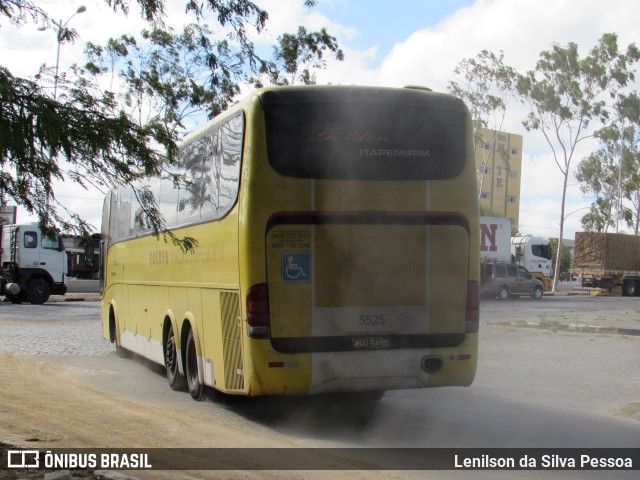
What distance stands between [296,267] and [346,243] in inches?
21.9

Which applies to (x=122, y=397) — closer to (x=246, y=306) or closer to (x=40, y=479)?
(x=246, y=306)

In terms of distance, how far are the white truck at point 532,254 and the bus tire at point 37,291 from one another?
28667 millimetres

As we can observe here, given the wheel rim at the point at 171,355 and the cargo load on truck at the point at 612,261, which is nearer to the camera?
the wheel rim at the point at 171,355

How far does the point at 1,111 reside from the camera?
5.89 m

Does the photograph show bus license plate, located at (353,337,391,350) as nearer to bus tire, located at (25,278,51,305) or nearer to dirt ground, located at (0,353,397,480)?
dirt ground, located at (0,353,397,480)

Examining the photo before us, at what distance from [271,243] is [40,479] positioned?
3.19 meters

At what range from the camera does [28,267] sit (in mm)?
29219

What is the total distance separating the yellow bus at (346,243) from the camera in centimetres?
786

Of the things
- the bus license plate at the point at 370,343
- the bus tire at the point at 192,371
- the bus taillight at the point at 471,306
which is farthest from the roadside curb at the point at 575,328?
the bus license plate at the point at 370,343

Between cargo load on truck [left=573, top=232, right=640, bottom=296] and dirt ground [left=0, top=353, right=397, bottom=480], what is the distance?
1693 inches

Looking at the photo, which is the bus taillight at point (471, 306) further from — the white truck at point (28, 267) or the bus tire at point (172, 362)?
the white truck at point (28, 267)

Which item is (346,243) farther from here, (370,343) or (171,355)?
(171,355)

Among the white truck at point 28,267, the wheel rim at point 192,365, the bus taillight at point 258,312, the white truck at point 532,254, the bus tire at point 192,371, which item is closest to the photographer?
the bus taillight at point 258,312

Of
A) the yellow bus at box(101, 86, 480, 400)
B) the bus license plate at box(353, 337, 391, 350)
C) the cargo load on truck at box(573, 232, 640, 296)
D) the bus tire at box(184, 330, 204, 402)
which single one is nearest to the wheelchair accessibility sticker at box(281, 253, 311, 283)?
the yellow bus at box(101, 86, 480, 400)
